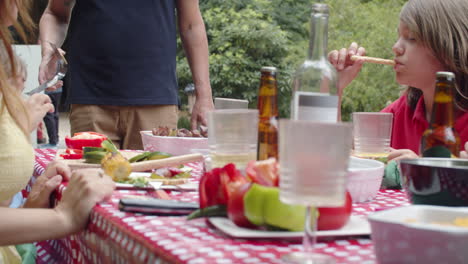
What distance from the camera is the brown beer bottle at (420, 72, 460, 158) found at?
1508mm

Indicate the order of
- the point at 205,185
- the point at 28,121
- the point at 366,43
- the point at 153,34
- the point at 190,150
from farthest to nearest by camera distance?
the point at 366,43 < the point at 153,34 < the point at 190,150 < the point at 28,121 < the point at 205,185

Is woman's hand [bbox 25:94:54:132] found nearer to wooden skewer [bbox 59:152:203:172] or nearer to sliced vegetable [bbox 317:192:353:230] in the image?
wooden skewer [bbox 59:152:203:172]

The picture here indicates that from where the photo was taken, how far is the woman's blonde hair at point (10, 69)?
1658mm

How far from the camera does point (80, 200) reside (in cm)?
142

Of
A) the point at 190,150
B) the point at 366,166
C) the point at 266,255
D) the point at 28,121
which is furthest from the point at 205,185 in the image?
the point at 190,150

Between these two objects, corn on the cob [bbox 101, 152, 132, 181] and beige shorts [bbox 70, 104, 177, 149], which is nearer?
corn on the cob [bbox 101, 152, 132, 181]

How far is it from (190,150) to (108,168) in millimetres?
500

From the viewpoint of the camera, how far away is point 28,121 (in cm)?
175

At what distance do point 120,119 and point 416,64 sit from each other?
4.64ft

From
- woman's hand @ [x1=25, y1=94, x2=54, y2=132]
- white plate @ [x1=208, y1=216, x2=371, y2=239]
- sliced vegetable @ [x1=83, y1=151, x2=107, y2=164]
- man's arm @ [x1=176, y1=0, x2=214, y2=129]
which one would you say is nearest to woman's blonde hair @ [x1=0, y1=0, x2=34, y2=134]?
woman's hand @ [x1=25, y1=94, x2=54, y2=132]

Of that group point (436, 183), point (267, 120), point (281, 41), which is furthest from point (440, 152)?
point (281, 41)

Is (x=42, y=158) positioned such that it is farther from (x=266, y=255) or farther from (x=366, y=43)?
(x=366, y=43)

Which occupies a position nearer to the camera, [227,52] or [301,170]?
[301,170]

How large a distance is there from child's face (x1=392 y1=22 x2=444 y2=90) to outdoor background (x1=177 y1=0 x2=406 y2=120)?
9.23 metres
